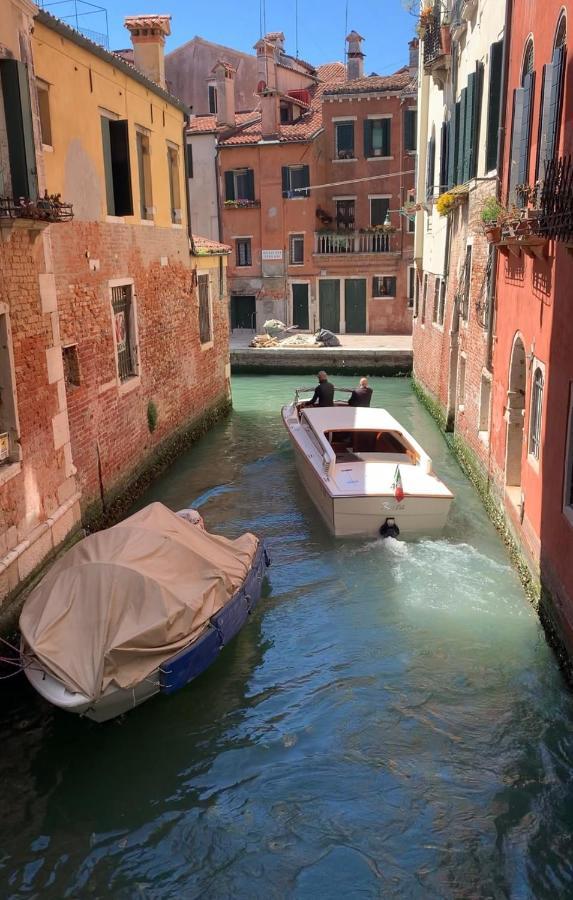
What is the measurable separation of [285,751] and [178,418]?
8.80m

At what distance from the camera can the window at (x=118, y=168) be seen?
34.1 ft

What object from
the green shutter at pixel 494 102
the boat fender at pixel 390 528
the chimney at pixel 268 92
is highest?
the chimney at pixel 268 92

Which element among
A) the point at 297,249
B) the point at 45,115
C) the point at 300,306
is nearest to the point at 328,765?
the point at 45,115

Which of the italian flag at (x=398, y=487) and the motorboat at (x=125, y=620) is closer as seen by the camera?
the motorboat at (x=125, y=620)

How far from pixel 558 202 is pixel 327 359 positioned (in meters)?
17.2

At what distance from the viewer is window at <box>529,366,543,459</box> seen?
26.3ft

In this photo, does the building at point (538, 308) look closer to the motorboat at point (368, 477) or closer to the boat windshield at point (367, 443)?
the motorboat at point (368, 477)

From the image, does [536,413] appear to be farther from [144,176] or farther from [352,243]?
[352,243]

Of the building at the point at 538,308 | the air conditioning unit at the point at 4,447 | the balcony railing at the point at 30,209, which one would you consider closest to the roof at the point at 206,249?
the building at the point at 538,308

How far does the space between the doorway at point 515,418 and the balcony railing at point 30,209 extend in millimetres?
5181

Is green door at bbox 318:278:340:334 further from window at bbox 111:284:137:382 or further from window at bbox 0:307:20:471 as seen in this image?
window at bbox 0:307:20:471

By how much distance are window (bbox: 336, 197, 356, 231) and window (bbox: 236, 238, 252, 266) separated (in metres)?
3.16

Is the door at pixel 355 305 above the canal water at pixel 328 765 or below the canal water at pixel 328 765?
above

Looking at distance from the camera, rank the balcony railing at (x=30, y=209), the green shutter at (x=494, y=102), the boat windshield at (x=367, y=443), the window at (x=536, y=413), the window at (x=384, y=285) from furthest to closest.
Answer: the window at (x=384, y=285) → the boat windshield at (x=367, y=443) → the green shutter at (x=494, y=102) → the window at (x=536, y=413) → the balcony railing at (x=30, y=209)
